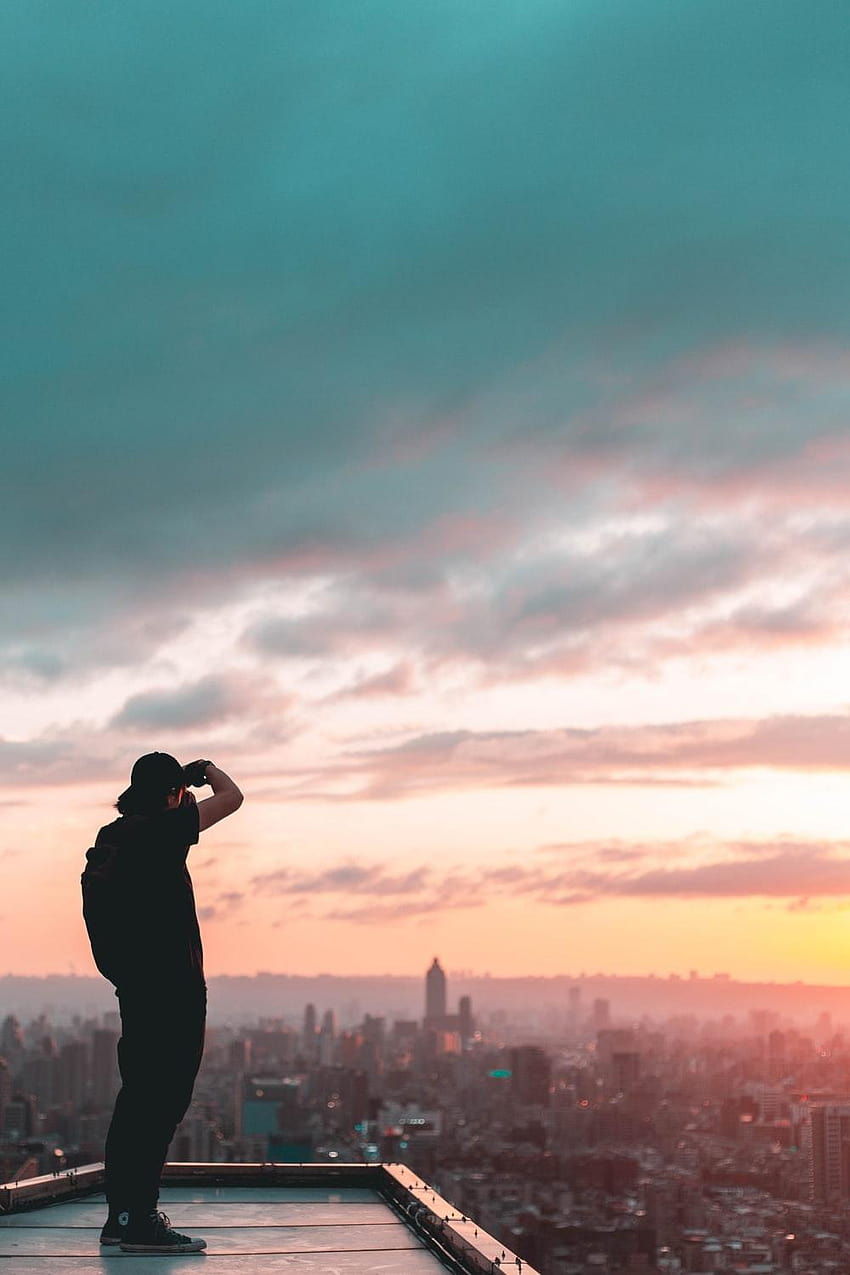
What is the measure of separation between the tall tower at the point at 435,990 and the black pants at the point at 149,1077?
133680mm

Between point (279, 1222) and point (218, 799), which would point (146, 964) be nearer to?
point (218, 799)

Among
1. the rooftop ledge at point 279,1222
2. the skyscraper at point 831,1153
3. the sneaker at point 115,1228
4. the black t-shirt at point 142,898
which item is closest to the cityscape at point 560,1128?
the skyscraper at point 831,1153

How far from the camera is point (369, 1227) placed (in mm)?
5492

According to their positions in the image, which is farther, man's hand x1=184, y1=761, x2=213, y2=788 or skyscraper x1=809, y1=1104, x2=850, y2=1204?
skyscraper x1=809, y1=1104, x2=850, y2=1204

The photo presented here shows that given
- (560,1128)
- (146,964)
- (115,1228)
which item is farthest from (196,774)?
(560,1128)

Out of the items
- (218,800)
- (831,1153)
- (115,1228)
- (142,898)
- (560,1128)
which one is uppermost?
(218,800)

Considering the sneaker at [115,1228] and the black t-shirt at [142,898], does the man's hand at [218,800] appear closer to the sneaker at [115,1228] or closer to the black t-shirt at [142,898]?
the black t-shirt at [142,898]

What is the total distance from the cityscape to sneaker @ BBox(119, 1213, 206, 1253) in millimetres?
6658

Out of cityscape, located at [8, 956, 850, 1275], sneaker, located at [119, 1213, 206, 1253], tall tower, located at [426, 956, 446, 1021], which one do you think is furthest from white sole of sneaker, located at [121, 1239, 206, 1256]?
tall tower, located at [426, 956, 446, 1021]

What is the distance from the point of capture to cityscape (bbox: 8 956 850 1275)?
28906mm

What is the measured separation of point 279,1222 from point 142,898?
1549mm

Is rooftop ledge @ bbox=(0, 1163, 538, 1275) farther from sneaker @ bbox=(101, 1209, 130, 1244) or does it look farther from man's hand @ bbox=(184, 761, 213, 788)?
man's hand @ bbox=(184, 761, 213, 788)

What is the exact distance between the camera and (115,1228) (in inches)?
191

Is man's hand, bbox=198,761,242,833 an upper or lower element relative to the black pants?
upper
